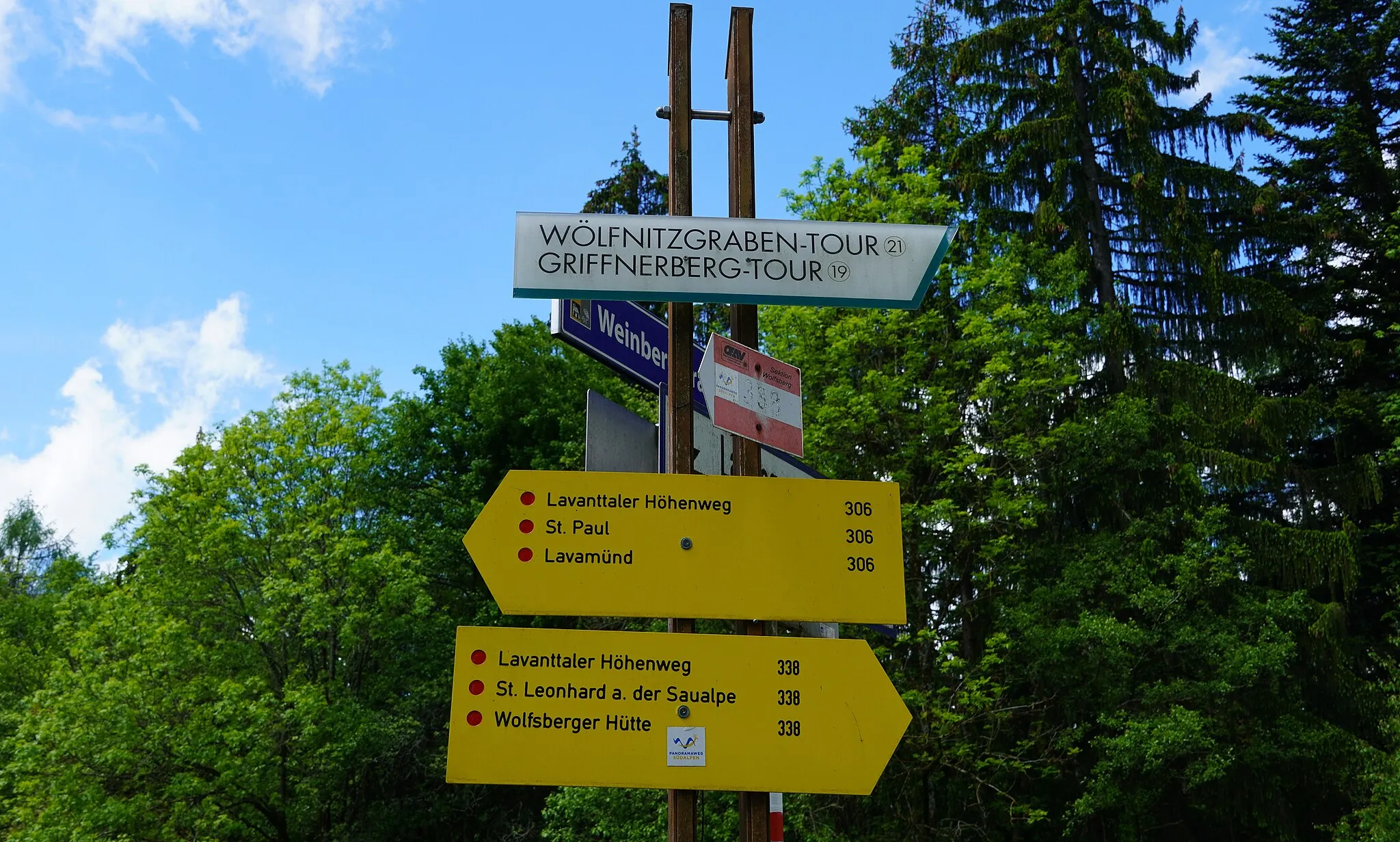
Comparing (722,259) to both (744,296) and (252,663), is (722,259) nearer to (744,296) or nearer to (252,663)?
(744,296)

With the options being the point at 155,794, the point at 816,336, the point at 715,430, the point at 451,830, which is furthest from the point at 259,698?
the point at 715,430

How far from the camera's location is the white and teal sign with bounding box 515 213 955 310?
444 cm

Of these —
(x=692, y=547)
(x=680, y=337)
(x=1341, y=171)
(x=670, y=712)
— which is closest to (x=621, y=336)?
(x=680, y=337)

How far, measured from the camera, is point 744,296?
4438 mm

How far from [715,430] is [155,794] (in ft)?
61.3

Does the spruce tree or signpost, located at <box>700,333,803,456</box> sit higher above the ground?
the spruce tree

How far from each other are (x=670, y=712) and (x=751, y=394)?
48.2 inches

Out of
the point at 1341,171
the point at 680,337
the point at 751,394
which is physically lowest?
the point at 751,394

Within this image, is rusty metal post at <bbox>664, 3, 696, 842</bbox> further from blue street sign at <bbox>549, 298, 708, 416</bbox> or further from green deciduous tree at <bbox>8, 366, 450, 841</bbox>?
green deciduous tree at <bbox>8, 366, 450, 841</bbox>

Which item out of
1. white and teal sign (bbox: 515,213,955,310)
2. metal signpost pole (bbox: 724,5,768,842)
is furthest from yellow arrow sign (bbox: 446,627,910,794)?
white and teal sign (bbox: 515,213,955,310)

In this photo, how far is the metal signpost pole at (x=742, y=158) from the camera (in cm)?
449

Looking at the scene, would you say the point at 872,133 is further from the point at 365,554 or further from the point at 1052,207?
the point at 365,554

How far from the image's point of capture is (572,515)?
4.14 meters

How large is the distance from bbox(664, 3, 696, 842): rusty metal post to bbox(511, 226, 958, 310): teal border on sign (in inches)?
7.7
